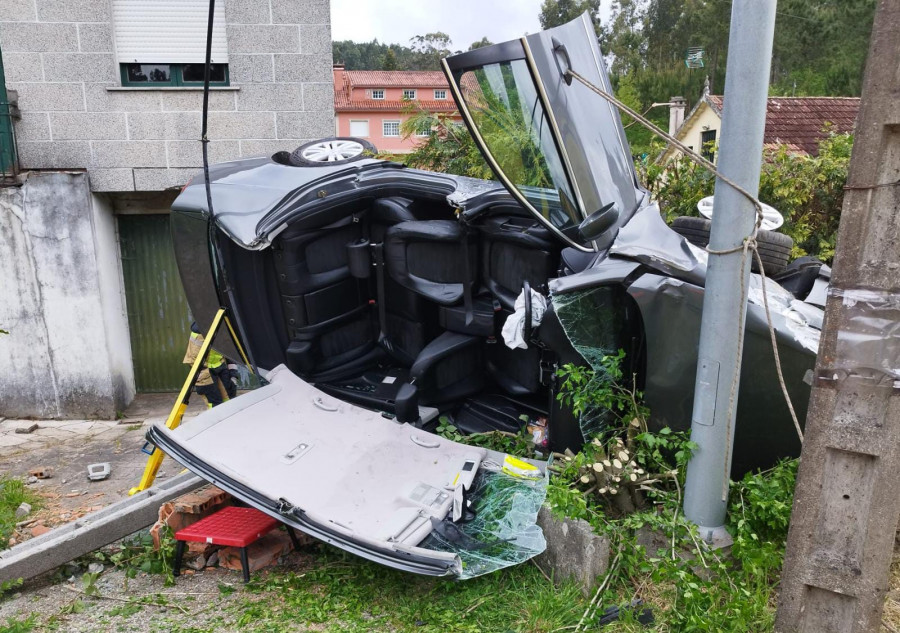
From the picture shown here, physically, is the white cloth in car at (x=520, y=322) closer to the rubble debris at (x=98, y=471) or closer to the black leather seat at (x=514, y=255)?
the black leather seat at (x=514, y=255)

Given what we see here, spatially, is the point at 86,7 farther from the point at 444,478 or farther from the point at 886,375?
the point at 886,375

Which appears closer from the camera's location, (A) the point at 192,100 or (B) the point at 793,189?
(B) the point at 793,189

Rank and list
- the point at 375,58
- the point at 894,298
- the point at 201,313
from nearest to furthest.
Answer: the point at 894,298 < the point at 201,313 < the point at 375,58

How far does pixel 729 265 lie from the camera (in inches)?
115

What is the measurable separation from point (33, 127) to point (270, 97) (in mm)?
2556

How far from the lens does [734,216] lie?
2.92 meters

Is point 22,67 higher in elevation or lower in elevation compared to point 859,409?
higher

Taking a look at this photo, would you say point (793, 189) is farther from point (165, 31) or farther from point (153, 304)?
point (153, 304)

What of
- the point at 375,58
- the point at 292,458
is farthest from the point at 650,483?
the point at 375,58

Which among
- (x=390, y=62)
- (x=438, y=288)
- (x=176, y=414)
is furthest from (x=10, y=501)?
(x=390, y=62)

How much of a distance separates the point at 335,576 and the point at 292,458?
26.9 inches

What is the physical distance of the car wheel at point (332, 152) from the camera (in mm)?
5277

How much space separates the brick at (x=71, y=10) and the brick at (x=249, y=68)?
1392 millimetres

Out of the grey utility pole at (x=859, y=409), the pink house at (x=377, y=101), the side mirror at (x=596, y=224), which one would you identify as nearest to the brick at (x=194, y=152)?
the side mirror at (x=596, y=224)
